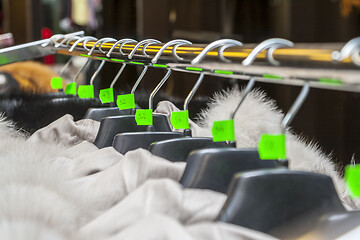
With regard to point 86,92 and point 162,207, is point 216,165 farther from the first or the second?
point 86,92

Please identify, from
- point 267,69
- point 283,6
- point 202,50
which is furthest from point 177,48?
point 283,6

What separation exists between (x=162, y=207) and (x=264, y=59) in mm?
219

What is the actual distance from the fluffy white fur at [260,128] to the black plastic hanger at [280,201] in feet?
1.39

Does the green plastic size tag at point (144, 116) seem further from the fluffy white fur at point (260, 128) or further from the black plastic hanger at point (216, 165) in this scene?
the black plastic hanger at point (216, 165)

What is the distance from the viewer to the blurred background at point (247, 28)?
254 cm

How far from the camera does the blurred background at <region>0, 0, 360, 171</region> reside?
2.54 m

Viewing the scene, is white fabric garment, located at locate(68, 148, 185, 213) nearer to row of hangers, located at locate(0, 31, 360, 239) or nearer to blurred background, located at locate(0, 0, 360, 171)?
row of hangers, located at locate(0, 31, 360, 239)

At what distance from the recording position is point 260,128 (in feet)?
Answer: 3.93

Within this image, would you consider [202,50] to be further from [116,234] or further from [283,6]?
[283,6]

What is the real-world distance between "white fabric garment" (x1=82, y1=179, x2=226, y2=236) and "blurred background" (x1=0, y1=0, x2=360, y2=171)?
4.70 feet

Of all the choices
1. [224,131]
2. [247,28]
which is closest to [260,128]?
[224,131]

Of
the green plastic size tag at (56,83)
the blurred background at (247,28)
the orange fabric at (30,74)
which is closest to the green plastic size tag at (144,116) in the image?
the green plastic size tag at (56,83)

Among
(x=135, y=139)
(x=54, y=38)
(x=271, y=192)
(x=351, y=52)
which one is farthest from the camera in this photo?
(x=54, y=38)

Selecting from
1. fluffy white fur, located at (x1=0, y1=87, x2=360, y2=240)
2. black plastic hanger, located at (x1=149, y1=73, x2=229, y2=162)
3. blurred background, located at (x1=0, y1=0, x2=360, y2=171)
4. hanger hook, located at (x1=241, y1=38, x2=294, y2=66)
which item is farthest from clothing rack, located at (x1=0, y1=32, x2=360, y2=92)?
blurred background, located at (x1=0, y1=0, x2=360, y2=171)
